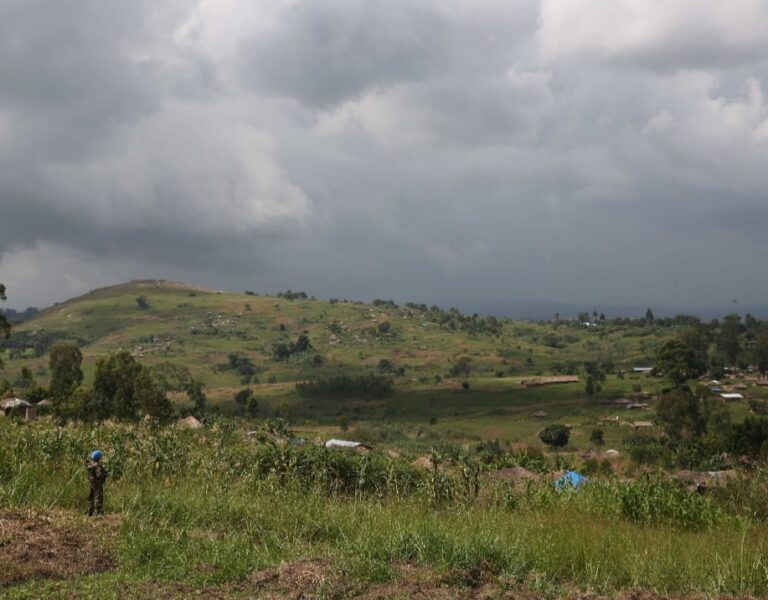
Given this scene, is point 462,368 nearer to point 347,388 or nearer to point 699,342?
point 347,388

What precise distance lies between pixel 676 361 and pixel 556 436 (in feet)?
113

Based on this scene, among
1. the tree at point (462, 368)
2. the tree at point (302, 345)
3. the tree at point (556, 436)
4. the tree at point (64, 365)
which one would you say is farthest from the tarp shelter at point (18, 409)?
the tree at point (302, 345)

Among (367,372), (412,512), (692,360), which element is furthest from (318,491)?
(367,372)

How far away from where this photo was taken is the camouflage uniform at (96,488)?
1138cm

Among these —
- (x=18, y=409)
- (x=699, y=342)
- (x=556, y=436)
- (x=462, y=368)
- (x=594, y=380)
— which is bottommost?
(x=556, y=436)

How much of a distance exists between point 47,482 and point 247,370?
151 meters

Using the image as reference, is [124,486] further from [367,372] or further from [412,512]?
[367,372]

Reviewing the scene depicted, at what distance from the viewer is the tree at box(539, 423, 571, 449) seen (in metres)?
81.9

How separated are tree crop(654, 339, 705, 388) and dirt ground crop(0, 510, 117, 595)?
107 metres

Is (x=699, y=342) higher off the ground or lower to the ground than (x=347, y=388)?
higher

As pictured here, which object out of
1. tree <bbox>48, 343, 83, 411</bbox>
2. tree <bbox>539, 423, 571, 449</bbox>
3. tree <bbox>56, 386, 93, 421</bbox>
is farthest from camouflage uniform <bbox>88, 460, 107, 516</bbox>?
tree <bbox>539, 423, 571, 449</bbox>

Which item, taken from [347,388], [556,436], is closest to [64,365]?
[347,388]

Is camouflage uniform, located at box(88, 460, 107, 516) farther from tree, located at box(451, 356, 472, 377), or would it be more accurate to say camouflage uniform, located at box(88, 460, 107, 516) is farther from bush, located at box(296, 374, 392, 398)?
tree, located at box(451, 356, 472, 377)

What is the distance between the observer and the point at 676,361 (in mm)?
104938
